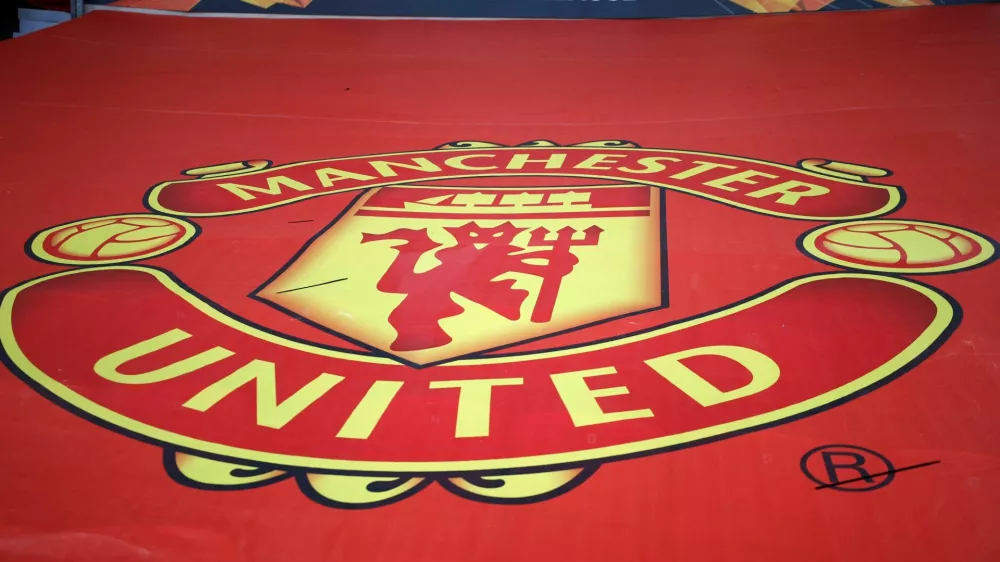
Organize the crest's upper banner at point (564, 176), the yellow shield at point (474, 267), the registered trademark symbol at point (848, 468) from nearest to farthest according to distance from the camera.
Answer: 1. the registered trademark symbol at point (848, 468)
2. the yellow shield at point (474, 267)
3. the crest's upper banner at point (564, 176)

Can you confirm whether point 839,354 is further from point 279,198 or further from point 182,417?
point 279,198

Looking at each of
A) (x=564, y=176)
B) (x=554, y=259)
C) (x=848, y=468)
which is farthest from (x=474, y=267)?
(x=848, y=468)

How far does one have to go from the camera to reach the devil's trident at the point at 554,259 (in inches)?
69.7

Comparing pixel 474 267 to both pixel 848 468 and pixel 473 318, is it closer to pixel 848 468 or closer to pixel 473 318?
pixel 473 318

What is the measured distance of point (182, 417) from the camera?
1441 mm

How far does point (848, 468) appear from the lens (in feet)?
4.09

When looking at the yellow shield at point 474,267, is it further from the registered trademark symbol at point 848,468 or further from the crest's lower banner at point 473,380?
the registered trademark symbol at point 848,468

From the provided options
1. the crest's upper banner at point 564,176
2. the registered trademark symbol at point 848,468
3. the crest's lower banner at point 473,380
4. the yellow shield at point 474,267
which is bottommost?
the registered trademark symbol at point 848,468

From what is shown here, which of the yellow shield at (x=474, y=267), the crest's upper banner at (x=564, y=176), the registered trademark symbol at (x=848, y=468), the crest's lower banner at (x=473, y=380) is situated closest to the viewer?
the registered trademark symbol at (x=848, y=468)

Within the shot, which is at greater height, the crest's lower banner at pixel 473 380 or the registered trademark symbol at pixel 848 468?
the crest's lower banner at pixel 473 380

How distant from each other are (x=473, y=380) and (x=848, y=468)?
1.97ft

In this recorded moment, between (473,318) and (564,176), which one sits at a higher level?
(564,176)

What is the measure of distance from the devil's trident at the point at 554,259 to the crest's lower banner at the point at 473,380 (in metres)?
0.18

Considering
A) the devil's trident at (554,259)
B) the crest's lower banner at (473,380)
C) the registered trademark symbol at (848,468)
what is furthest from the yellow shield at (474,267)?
the registered trademark symbol at (848,468)
